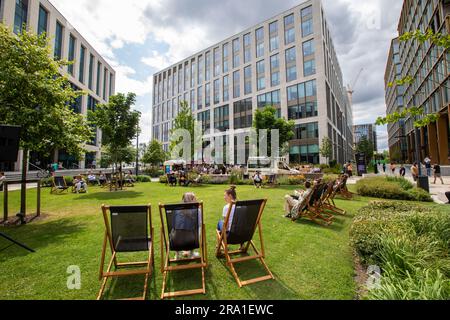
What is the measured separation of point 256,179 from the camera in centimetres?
1580

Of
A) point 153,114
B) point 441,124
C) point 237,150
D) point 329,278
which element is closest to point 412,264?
point 329,278

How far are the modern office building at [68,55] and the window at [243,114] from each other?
27.1 metres

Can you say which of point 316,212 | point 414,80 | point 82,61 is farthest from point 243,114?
A: point 414,80

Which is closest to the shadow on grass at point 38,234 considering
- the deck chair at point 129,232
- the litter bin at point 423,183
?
the deck chair at point 129,232

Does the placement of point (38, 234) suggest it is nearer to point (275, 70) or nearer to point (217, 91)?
point (275, 70)

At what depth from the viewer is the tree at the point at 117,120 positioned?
49.5ft

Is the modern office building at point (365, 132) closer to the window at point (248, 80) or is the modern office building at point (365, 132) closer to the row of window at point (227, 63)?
the row of window at point (227, 63)

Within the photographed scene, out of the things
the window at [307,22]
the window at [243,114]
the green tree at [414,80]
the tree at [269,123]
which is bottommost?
the green tree at [414,80]

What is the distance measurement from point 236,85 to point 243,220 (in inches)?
1896

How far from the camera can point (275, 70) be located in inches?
1636
